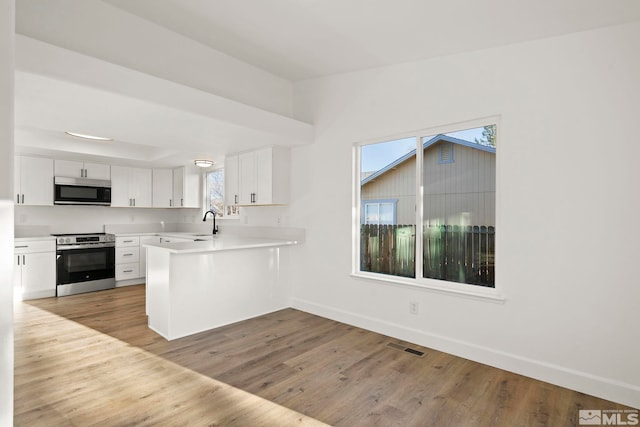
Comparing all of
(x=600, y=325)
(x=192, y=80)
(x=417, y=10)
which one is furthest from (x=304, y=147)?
(x=600, y=325)

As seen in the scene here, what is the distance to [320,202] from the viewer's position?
404 centimetres

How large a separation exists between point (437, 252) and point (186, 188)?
4.66 m

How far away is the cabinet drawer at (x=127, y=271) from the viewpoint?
5.58 m

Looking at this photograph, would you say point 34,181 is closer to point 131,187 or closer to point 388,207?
point 131,187

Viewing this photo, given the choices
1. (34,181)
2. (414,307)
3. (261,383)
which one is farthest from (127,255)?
(414,307)

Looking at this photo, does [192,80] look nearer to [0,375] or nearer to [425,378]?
[0,375]

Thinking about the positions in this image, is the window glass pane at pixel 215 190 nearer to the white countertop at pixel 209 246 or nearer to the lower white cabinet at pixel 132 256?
the lower white cabinet at pixel 132 256

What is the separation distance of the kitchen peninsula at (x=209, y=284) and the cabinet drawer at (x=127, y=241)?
7.79 ft

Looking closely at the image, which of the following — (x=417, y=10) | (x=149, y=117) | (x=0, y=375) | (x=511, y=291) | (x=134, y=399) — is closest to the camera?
(x=0, y=375)

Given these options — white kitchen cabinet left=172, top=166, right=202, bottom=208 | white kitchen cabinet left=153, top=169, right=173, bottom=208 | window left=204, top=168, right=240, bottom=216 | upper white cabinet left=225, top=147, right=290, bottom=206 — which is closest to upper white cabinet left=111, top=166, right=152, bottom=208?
white kitchen cabinet left=153, top=169, right=173, bottom=208

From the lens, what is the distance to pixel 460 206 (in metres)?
3.03

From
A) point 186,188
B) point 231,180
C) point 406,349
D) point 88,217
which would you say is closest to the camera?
point 406,349

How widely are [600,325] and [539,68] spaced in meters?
1.87

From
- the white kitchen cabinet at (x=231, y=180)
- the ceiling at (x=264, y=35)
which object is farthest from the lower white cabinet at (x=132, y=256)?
the ceiling at (x=264, y=35)
